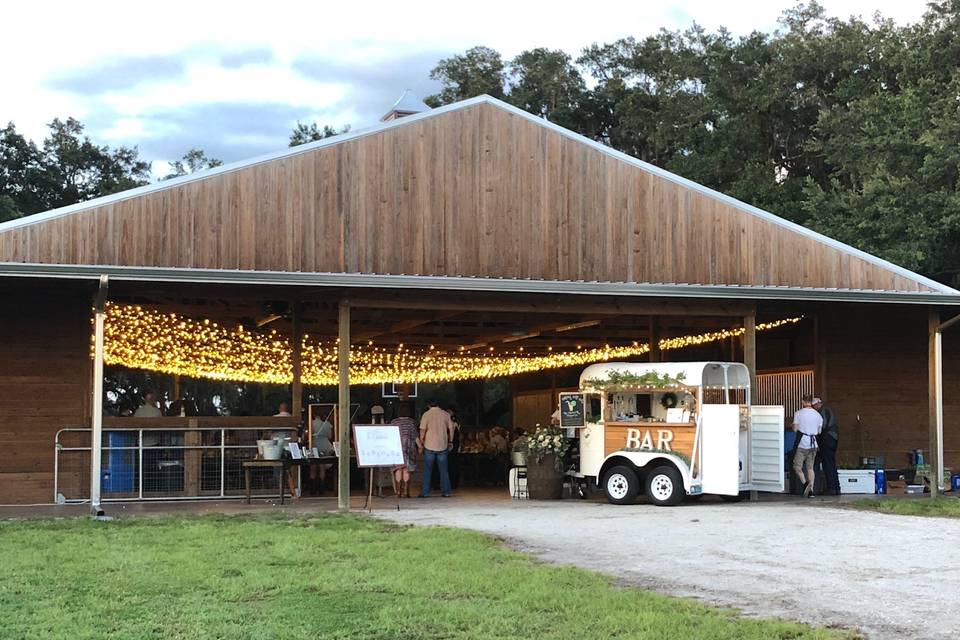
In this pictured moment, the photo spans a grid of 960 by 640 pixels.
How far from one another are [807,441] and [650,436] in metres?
2.96

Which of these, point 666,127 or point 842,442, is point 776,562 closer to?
point 842,442

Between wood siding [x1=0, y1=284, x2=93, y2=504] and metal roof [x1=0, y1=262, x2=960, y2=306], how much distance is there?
2.07m

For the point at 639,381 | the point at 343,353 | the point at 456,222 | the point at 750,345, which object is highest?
the point at 456,222

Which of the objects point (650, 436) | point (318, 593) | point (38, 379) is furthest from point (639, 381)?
point (318, 593)

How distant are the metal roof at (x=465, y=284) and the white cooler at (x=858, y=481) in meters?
2.79

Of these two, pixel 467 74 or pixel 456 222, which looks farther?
pixel 467 74

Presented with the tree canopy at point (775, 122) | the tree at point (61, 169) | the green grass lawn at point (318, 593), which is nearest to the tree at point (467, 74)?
the tree canopy at point (775, 122)

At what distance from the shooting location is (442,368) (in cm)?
2789

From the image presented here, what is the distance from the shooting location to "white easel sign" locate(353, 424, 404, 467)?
1446 cm

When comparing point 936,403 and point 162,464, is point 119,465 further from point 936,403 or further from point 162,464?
point 936,403

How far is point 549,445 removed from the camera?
54.5 feet

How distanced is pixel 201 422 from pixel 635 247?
20.9 feet

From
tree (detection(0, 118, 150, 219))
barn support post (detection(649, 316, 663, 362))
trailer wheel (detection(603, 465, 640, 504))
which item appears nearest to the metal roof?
trailer wheel (detection(603, 465, 640, 504))

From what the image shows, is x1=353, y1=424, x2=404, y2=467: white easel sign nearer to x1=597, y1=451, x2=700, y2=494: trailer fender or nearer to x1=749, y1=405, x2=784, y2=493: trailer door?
x1=597, y1=451, x2=700, y2=494: trailer fender
